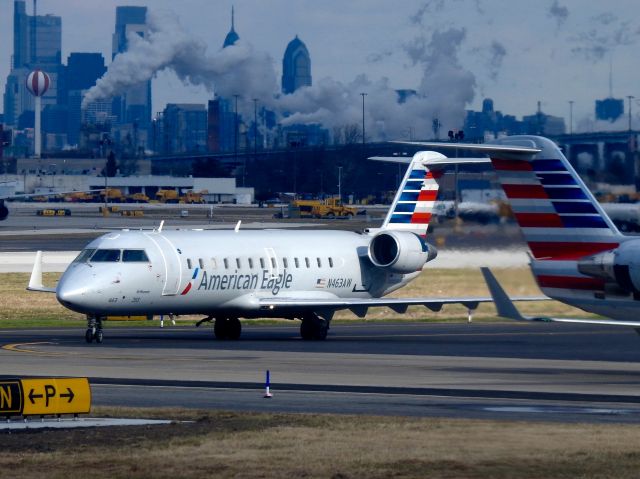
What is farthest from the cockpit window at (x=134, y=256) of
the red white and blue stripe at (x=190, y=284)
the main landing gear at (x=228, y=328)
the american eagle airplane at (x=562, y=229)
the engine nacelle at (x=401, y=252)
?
the american eagle airplane at (x=562, y=229)

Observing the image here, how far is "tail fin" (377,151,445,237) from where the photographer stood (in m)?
55.3

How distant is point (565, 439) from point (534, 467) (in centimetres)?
284

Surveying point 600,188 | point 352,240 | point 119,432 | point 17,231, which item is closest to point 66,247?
point 17,231

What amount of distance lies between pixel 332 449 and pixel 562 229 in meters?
13.1

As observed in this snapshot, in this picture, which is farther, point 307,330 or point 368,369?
point 307,330

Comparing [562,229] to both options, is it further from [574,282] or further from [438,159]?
[438,159]

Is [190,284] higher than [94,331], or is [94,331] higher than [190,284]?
[190,284]

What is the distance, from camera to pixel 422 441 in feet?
81.4

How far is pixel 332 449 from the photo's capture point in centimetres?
2405

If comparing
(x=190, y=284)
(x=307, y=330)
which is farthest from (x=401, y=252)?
(x=190, y=284)

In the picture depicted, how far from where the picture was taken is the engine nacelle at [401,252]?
5272 centimetres

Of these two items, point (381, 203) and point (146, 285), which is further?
point (381, 203)

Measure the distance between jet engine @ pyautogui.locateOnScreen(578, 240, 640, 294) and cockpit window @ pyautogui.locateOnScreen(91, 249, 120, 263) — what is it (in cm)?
1863

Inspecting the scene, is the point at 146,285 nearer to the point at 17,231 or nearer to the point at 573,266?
the point at 573,266
